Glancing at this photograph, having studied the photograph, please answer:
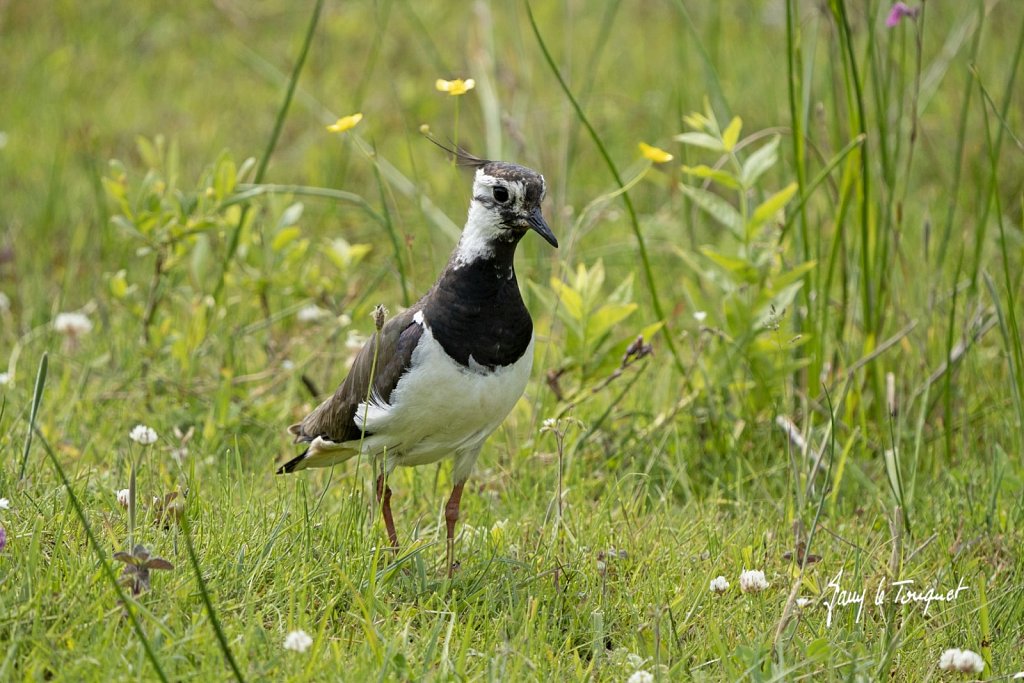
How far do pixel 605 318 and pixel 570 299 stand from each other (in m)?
0.16

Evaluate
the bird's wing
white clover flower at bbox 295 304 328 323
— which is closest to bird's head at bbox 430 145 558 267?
the bird's wing

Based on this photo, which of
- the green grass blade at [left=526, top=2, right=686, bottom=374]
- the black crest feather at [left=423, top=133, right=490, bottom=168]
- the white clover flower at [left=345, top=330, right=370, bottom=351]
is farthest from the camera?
the white clover flower at [left=345, top=330, right=370, bottom=351]

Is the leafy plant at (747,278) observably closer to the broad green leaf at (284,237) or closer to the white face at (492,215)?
the white face at (492,215)

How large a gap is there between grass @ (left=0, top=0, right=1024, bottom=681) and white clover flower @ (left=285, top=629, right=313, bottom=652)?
0.08m

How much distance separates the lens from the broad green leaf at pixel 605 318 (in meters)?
4.83

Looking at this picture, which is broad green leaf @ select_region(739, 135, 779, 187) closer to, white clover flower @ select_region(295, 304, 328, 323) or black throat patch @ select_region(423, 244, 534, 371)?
black throat patch @ select_region(423, 244, 534, 371)

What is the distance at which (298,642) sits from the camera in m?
3.06

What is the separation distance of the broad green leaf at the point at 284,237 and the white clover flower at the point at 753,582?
2577mm

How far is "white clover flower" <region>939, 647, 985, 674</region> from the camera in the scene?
333cm

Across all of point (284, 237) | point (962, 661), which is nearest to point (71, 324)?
point (284, 237)

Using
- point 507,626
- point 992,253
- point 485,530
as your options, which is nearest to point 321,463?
point 485,530

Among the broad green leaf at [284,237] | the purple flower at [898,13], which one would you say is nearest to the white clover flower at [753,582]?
the purple flower at [898,13]

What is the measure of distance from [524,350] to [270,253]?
184cm

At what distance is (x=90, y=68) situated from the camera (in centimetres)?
842
